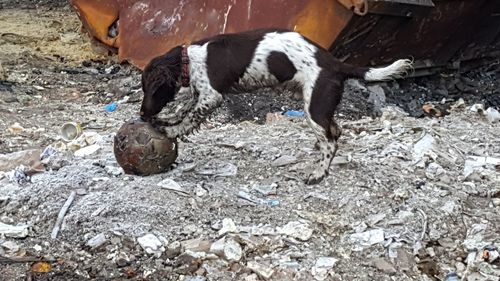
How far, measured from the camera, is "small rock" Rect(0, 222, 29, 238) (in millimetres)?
5148

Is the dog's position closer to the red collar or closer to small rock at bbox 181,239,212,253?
the red collar

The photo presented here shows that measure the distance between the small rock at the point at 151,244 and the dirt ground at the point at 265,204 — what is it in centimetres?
1

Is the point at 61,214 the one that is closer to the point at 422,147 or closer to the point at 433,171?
the point at 433,171

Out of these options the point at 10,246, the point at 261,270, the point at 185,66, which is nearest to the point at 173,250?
the point at 261,270

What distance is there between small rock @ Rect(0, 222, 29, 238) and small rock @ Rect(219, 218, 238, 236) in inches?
47.9

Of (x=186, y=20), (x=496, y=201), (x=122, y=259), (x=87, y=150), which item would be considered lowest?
(x=87, y=150)

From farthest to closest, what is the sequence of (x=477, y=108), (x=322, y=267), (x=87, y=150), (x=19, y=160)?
1. (x=477, y=108)
2. (x=87, y=150)
3. (x=19, y=160)
4. (x=322, y=267)

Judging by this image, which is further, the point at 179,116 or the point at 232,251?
the point at 179,116

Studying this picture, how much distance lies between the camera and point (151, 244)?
4.97 m

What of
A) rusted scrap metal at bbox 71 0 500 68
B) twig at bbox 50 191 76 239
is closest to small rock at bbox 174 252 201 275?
twig at bbox 50 191 76 239

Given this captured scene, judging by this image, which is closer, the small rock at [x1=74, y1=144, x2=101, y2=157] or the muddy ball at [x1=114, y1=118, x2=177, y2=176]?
the muddy ball at [x1=114, y1=118, x2=177, y2=176]

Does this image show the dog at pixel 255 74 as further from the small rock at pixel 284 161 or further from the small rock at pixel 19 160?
the small rock at pixel 19 160

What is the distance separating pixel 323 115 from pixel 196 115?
879mm

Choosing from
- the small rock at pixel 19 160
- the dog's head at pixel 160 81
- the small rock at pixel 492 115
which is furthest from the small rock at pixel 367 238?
the small rock at pixel 492 115
